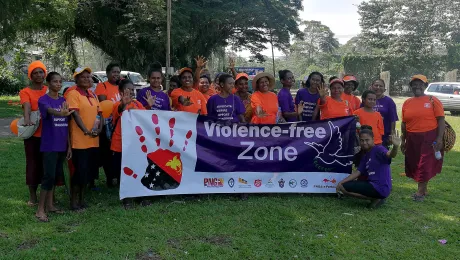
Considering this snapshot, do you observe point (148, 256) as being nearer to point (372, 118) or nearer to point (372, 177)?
point (372, 177)

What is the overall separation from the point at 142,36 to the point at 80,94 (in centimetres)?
2020

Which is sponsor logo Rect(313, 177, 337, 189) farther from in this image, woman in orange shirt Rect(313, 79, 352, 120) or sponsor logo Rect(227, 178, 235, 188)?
sponsor logo Rect(227, 178, 235, 188)

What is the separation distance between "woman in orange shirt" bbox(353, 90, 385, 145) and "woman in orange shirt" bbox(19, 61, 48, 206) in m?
4.08

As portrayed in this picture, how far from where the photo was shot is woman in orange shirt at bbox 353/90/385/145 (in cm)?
548

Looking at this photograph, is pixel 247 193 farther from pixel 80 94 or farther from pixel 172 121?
pixel 80 94

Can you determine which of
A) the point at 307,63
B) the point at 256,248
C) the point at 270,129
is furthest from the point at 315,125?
the point at 307,63

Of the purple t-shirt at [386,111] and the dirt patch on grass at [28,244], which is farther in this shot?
the purple t-shirt at [386,111]

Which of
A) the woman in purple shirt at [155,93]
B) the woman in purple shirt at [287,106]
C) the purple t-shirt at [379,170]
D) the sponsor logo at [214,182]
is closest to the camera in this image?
the purple t-shirt at [379,170]

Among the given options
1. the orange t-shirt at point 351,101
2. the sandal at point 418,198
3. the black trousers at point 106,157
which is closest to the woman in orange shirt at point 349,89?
the orange t-shirt at point 351,101

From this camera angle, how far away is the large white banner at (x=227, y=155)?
16.4 feet

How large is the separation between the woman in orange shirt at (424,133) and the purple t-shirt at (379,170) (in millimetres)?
851

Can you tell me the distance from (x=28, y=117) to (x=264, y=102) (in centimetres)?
292

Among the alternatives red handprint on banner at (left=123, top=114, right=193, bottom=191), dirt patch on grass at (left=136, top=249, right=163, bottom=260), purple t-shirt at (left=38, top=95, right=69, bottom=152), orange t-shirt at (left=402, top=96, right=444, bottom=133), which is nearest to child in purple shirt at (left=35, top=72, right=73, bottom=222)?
purple t-shirt at (left=38, top=95, right=69, bottom=152)

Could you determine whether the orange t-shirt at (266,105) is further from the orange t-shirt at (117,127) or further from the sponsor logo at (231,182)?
the orange t-shirt at (117,127)
